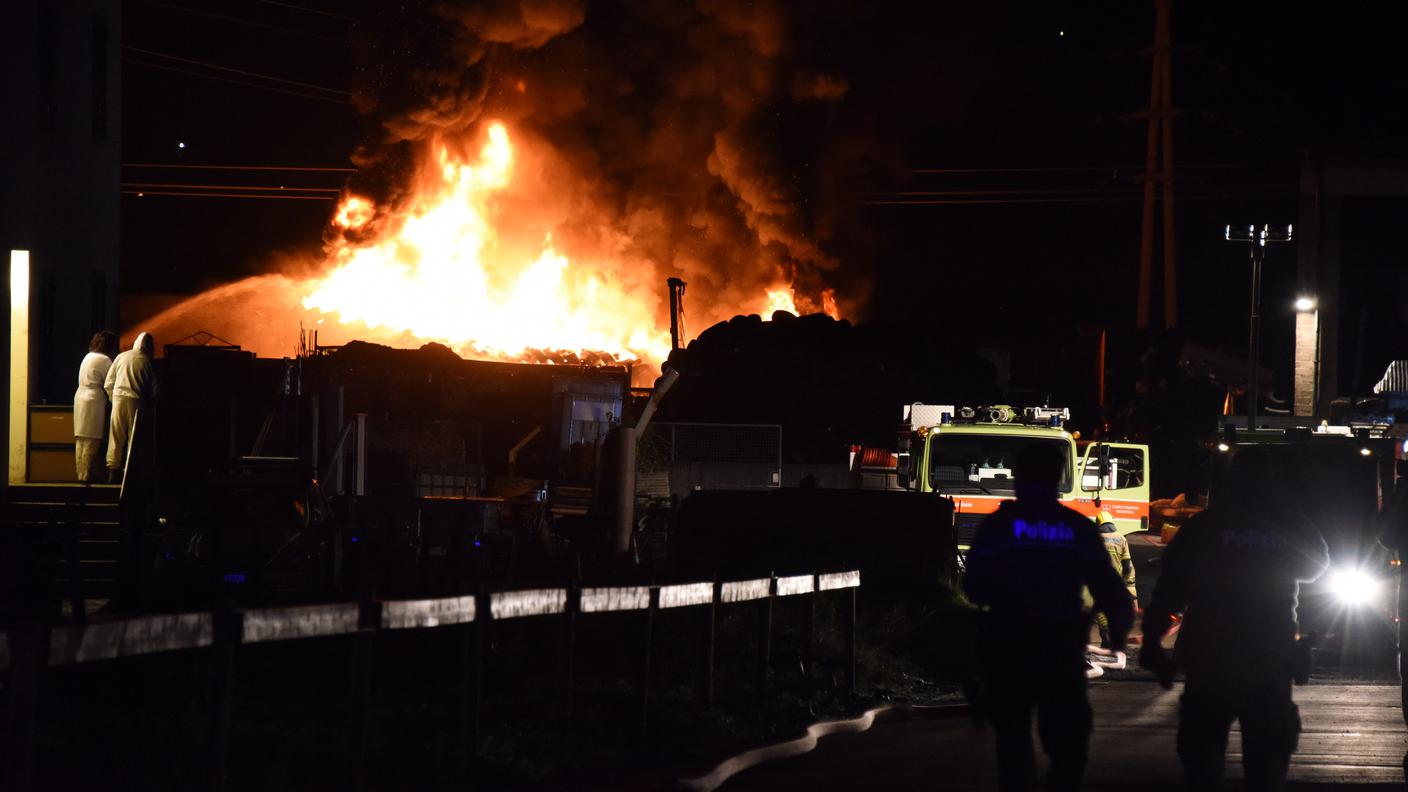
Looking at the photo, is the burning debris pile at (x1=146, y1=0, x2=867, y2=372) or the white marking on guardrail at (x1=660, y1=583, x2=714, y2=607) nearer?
the white marking on guardrail at (x1=660, y1=583, x2=714, y2=607)

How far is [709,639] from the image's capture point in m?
11.8

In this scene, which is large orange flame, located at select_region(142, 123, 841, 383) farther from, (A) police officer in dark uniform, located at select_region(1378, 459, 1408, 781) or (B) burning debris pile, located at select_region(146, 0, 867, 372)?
(A) police officer in dark uniform, located at select_region(1378, 459, 1408, 781)

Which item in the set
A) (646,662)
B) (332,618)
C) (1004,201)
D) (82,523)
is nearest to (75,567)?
(82,523)

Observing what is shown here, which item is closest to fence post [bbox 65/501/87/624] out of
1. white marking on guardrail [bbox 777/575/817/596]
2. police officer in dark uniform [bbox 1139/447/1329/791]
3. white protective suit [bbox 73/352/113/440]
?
white protective suit [bbox 73/352/113/440]

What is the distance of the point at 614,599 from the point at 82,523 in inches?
378

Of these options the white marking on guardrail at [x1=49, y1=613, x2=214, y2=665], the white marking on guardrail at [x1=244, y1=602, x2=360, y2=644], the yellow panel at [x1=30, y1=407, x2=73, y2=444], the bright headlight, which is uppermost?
the yellow panel at [x1=30, y1=407, x2=73, y2=444]

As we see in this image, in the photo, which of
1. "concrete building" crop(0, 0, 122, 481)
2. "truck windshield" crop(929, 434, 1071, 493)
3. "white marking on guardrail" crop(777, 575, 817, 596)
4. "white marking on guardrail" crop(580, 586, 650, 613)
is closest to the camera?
"white marking on guardrail" crop(580, 586, 650, 613)

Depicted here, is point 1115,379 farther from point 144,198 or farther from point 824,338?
point 144,198

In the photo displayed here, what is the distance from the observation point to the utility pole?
4638 centimetres

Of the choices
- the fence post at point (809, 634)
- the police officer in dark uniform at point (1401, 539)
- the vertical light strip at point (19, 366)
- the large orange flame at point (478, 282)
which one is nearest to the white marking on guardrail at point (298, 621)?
the police officer in dark uniform at point (1401, 539)

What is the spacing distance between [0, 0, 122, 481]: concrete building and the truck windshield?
10611mm

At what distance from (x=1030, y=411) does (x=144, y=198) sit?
5217cm

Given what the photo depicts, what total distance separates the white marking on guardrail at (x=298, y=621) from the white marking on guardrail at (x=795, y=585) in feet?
16.7

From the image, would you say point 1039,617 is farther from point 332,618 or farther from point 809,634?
point 809,634
